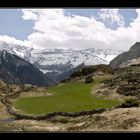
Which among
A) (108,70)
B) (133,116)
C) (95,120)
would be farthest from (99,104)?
(108,70)

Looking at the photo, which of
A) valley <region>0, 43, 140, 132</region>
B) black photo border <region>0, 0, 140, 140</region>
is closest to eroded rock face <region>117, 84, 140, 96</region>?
valley <region>0, 43, 140, 132</region>

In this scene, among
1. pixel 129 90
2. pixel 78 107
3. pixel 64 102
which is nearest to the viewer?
pixel 78 107

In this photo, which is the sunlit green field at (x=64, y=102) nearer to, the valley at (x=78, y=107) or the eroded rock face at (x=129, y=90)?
the valley at (x=78, y=107)

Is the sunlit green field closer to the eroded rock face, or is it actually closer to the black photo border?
the eroded rock face

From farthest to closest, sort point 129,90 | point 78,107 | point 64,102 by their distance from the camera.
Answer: point 129,90 < point 64,102 < point 78,107
